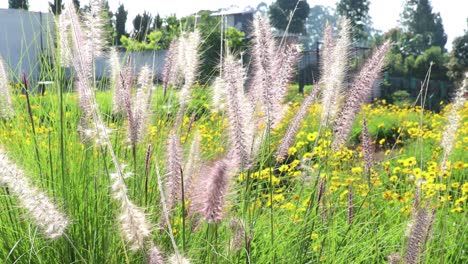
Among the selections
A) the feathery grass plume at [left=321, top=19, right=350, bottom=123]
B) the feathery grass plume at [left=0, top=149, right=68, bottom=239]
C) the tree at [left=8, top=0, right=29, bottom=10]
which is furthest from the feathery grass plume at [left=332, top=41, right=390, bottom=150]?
the tree at [left=8, top=0, right=29, bottom=10]

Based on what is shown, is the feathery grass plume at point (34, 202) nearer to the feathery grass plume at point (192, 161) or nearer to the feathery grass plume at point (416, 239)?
the feathery grass plume at point (192, 161)

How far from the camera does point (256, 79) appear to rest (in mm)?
2002

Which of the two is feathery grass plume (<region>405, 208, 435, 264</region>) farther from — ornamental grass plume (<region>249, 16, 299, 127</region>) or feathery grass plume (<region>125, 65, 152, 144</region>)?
feathery grass plume (<region>125, 65, 152, 144</region>)

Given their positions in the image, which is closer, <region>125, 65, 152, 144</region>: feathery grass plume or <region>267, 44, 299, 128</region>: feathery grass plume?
<region>125, 65, 152, 144</region>: feathery grass plume

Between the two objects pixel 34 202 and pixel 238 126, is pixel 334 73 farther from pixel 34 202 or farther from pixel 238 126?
pixel 34 202

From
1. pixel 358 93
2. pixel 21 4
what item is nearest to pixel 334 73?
pixel 358 93

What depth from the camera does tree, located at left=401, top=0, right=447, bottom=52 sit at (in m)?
51.4

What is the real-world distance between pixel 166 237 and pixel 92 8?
2.52 feet

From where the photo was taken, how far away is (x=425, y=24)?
175ft

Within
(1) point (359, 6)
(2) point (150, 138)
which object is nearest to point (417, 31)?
(1) point (359, 6)

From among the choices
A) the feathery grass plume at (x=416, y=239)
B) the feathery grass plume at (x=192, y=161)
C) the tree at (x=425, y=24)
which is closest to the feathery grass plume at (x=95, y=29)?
the feathery grass plume at (x=192, y=161)

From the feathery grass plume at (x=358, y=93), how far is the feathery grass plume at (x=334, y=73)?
0.13 feet

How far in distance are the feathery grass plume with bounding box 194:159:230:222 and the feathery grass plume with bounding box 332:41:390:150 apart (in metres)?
0.79

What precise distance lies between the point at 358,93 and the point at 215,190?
0.86 metres
